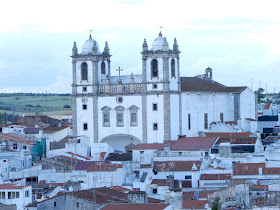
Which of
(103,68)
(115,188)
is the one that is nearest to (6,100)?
(103,68)

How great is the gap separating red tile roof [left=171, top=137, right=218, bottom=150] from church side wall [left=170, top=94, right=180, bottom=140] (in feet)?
11.6

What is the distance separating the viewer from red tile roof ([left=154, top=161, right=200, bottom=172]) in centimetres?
6819

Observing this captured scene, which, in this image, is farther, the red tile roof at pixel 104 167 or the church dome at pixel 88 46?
the church dome at pixel 88 46

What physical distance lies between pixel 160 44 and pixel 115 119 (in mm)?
5789

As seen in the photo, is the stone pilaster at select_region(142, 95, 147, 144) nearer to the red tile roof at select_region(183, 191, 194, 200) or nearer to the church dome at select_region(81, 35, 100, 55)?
the church dome at select_region(81, 35, 100, 55)

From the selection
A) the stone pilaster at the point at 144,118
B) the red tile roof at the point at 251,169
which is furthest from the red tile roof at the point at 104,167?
the stone pilaster at the point at 144,118

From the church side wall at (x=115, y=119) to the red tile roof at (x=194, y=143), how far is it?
497 cm

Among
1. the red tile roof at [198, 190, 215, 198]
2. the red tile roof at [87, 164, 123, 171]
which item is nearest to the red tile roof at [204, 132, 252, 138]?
the red tile roof at [87, 164, 123, 171]

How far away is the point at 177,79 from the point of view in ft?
273

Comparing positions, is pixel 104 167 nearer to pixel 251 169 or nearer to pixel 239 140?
pixel 251 169

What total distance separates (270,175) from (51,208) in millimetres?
17300

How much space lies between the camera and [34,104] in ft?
554

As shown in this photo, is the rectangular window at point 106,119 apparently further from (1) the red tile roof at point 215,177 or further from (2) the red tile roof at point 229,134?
(1) the red tile roof at point 215,177

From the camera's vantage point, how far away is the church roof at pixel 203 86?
85550 millimetres
